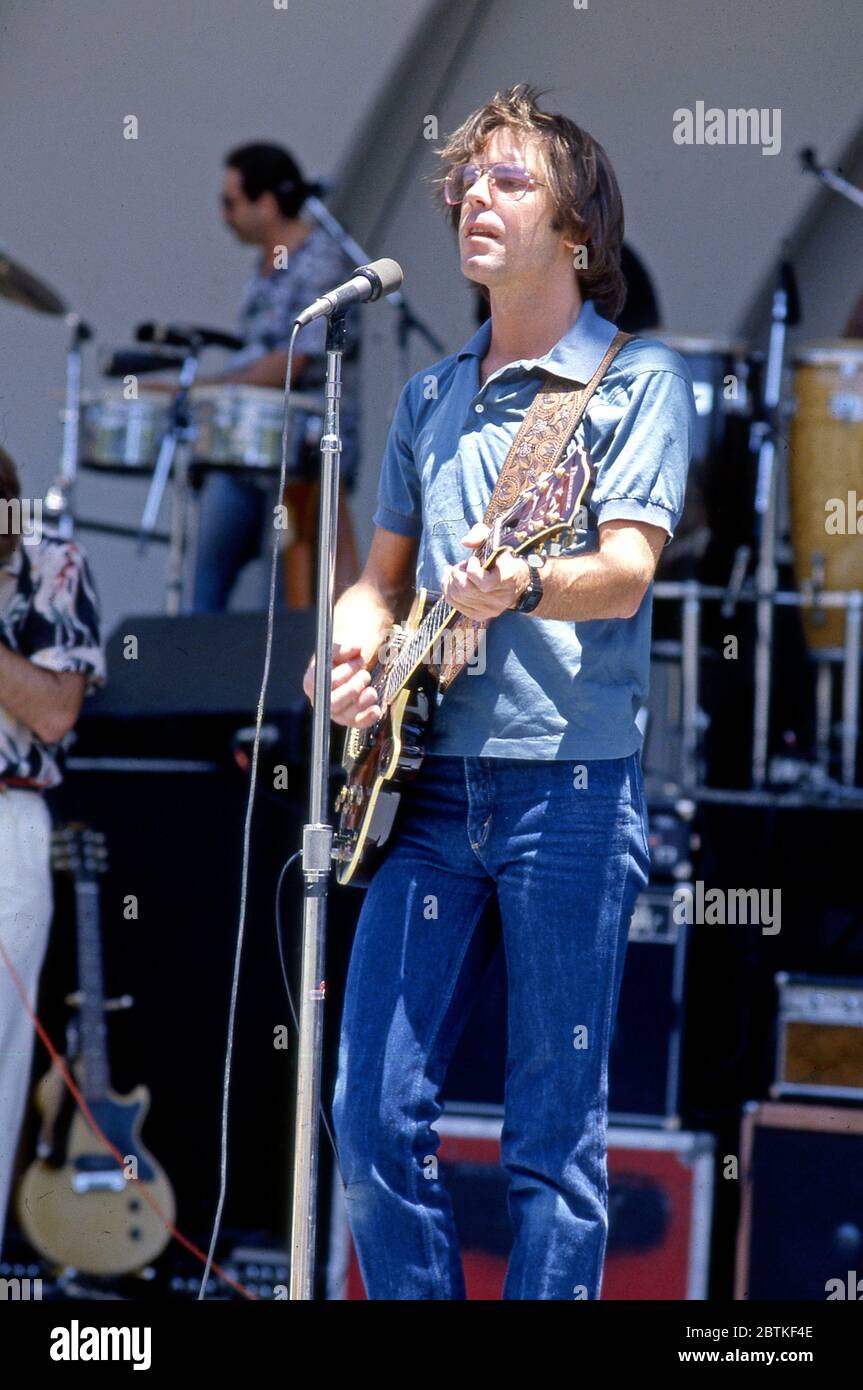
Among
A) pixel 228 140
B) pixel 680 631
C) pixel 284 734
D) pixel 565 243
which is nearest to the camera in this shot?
pixel 565 243

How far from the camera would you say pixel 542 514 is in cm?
208

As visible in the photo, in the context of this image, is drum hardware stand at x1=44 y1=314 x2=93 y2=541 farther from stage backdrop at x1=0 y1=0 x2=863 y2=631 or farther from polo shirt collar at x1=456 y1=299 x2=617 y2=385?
polo shirt collar at x1=456 y1=299 x2=617 y2=385

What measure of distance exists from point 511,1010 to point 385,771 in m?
0.38

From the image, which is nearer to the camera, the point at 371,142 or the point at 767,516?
the point at 767,516

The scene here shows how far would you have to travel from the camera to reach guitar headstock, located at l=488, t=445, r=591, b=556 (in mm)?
2053

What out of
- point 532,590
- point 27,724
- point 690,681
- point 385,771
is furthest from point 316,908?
point 690,681

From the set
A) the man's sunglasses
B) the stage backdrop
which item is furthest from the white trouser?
the man's sunglasses

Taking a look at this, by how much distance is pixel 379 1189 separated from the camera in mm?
2256

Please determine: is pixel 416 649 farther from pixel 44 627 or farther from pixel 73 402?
pixel 73 402

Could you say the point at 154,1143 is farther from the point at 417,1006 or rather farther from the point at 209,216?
the point at 209,216

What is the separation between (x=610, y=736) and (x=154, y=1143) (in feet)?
6.63

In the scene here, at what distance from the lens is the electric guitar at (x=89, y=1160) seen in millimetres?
3730
